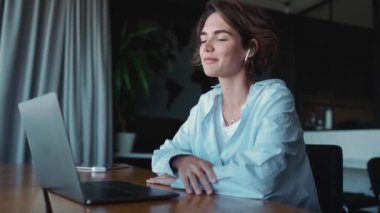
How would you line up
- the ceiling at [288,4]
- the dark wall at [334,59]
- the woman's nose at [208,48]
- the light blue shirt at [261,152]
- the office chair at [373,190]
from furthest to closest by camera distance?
1. the ceiling at [288,4]
2. the dark wall at [334,59]
3. the office chair at [373,190]
4. the woman's nose at [208,48]
5. the light blue shirt at [261,152]

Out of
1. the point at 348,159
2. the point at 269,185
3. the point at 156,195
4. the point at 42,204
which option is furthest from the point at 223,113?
the point at 348,159

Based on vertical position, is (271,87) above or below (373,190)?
Result: above

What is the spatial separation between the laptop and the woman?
0.16 metres

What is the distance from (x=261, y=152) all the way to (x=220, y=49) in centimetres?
44

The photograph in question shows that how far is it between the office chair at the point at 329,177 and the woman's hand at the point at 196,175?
50cm

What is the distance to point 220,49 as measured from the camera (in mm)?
1371

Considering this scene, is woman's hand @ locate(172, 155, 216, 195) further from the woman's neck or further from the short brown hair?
the short brown hair

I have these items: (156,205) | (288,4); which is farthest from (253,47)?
→ (288,4)

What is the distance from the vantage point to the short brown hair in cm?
141

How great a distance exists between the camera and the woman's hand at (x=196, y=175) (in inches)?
42.4

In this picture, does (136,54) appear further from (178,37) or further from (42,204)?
(42,204)

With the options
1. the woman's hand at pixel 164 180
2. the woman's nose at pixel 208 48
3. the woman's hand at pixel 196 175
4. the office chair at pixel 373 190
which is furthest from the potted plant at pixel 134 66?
the woman's hand at pixel 196 175

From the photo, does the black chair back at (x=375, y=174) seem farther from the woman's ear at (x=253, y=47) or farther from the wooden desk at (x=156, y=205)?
the wooden desk at (x=156, y=205)

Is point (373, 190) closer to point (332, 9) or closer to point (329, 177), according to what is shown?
point (329, 177)
